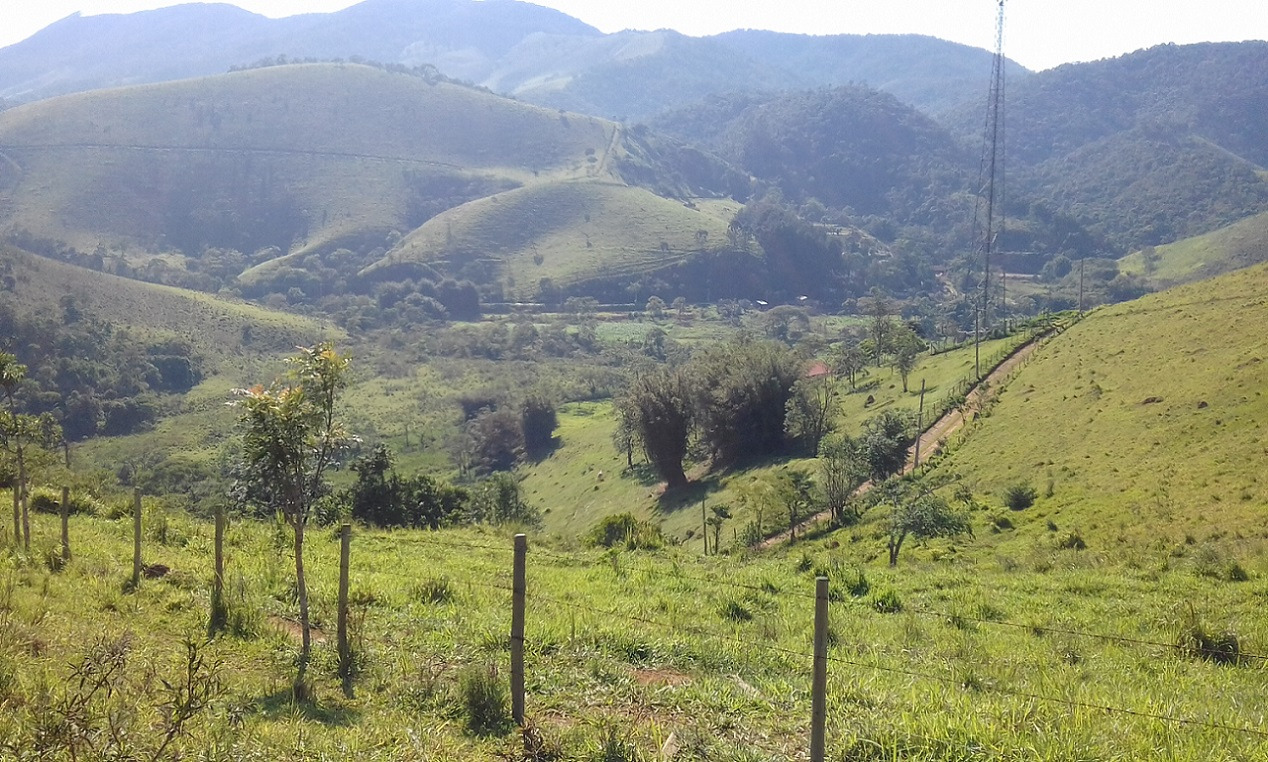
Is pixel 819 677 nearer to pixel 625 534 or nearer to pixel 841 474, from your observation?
pixel 625 534

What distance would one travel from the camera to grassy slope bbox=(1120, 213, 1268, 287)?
166250 millimetres

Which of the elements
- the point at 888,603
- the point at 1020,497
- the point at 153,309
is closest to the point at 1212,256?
the point at 1020,497

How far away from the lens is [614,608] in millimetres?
11609

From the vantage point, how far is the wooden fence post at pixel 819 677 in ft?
18.2

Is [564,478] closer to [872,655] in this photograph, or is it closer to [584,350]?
[872,655]

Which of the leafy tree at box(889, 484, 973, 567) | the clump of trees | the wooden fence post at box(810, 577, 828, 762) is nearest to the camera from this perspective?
the wooden fence post at box(810, 577, 828, 762)

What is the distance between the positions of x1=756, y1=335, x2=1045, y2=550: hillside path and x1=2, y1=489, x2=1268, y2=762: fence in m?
22.3

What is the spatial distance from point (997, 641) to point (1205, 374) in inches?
1315

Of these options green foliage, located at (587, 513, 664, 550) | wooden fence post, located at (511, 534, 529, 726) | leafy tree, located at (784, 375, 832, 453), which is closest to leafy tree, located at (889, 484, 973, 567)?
green foliage, located at (587, 513, 664, 550)

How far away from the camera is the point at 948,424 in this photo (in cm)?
4800

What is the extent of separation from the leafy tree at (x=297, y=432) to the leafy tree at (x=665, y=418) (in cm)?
4840

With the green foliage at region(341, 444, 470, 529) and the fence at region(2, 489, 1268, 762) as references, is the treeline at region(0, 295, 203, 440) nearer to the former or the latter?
the green foliage at region(341, 444, 470, 529)

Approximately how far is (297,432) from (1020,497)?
2773cm

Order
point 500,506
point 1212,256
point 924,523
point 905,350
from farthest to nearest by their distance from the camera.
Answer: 1. point 1212,256
2. point 905,350
3. point 500,506
4. point 924,523
